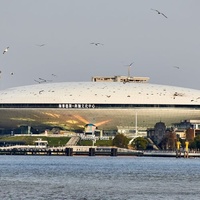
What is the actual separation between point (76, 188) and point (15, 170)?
29649 mm

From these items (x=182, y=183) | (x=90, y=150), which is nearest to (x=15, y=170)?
(x=182, y=183)

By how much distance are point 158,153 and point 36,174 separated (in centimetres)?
8988

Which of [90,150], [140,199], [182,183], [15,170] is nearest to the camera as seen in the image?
[140,199]

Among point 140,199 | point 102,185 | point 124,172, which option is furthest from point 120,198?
point 124,172

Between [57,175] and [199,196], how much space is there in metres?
27.1

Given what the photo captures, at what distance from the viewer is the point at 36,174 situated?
364ft

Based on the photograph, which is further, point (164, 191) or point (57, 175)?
point (57, 175)

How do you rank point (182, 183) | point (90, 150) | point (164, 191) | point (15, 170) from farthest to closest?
point (90, 150) < point (15, 170) < point (182, 183) < point (164, 191)

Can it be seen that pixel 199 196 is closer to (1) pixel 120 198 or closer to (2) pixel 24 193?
(1) pixel 120 198

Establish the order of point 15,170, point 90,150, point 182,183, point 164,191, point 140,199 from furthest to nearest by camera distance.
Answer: point 90,150 < point 15,170 < point 182,183 < point 164,191 < point 140,199

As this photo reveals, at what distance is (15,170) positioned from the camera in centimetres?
11956

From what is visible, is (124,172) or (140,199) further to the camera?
(124,172)

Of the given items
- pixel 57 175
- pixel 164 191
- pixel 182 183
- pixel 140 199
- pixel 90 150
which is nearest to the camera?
pixel 140 199

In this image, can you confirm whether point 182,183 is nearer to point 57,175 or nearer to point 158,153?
point 57,175
